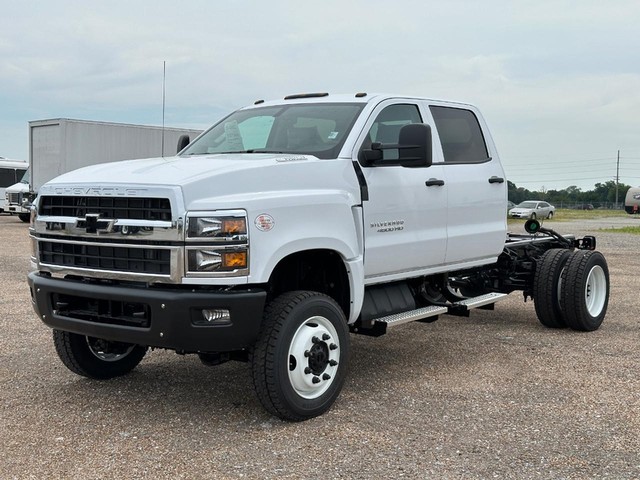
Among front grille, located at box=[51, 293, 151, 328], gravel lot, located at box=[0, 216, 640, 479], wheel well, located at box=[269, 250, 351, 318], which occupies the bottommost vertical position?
gravel lot, located at box=[0, 216, 640, 479]

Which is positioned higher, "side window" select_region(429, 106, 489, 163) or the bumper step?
"side window" select_region(429, 106, 489, 163)

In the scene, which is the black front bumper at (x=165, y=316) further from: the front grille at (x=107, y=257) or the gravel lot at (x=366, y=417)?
the gravel lot at (x=366, y=417)

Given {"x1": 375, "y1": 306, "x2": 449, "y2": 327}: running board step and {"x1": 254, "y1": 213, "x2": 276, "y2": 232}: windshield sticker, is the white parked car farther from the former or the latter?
{"x1": 254, "y1": 213, "x2": 276, "y2": 232}: windshield sticker

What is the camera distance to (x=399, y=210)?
19.2 ft

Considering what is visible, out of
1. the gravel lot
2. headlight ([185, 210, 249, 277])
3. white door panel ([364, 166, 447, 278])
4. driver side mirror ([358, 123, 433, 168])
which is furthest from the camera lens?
white door panel ([364, 166, 447, 278])

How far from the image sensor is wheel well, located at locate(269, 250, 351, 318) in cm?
531

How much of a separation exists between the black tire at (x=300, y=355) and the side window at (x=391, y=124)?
1291mm

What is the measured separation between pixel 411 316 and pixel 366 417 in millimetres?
1067

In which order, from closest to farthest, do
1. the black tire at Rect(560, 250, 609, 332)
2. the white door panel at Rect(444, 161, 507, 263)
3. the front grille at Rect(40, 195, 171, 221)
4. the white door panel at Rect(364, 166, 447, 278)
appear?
the front grille at Rect(40, 195, 171, 221) < the white door panel at Rect(364, 166, 447, 278) < the white door panel at Rect(444, 161, 507, 263) < the black tire at Rect(560, 250, 609, 332)

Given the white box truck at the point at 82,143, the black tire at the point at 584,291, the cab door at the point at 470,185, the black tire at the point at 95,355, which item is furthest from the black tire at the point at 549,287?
the white box truck at the point at 82,143

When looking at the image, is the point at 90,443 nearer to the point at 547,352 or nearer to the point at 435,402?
the point at 435,402

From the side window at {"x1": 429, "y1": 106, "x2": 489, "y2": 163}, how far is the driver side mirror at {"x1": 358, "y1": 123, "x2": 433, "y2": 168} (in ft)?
3.63

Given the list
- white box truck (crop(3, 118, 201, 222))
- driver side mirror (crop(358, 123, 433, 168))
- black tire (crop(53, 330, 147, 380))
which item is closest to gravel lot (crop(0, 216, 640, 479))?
black tire (crop(53, 330, 147, 380))

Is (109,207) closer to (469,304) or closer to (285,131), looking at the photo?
(285,131)
